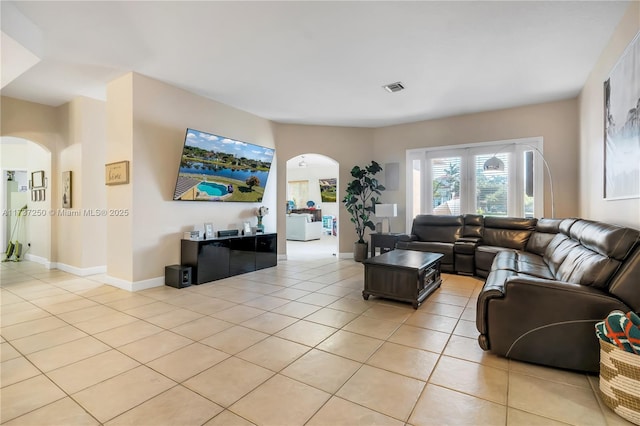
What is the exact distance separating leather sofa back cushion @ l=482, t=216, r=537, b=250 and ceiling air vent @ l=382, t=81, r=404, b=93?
9.39 ft

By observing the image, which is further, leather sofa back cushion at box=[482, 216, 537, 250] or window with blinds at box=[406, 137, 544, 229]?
window with blinds at box=[406, 137, 544, 229]

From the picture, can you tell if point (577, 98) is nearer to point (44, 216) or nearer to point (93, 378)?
point (93, 378)

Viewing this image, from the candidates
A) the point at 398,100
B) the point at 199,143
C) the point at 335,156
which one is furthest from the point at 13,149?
the point at 398,100

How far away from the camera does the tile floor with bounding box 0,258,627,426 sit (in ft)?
5.45

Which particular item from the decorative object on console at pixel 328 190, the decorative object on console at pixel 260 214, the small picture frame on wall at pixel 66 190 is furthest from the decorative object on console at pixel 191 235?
the decorative object on console at pixel 328 190

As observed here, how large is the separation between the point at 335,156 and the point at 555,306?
5.14 metres

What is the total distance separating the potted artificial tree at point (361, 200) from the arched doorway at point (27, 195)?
569 cm

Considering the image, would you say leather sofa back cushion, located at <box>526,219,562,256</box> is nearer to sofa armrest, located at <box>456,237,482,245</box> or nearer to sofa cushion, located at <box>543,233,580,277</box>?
sofa cushion, located at <box>543,233,580,277</box>

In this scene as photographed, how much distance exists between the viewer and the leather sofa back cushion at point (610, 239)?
6.80 feet

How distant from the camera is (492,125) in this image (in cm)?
557

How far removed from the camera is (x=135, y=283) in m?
4.03

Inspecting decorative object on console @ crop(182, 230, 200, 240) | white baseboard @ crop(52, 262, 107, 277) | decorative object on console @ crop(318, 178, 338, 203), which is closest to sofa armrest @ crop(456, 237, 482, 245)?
decorative object on console @ crop(182, 230, 200, 240)

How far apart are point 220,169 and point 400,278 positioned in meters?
3.35

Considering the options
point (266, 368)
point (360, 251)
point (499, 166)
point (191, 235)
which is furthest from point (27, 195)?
point (499, 166)
